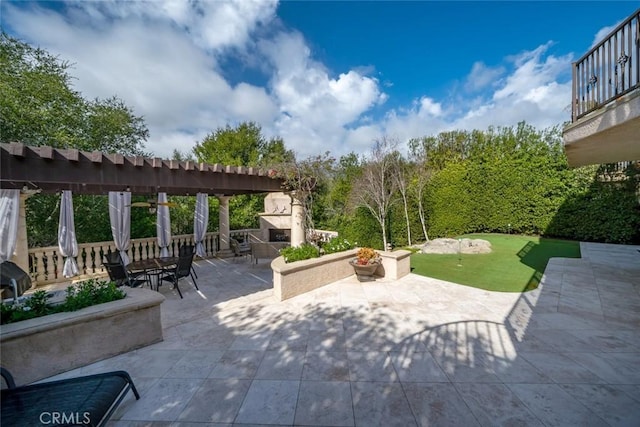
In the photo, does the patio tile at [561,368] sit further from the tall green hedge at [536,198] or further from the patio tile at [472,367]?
the tall green hedge at [536,198]

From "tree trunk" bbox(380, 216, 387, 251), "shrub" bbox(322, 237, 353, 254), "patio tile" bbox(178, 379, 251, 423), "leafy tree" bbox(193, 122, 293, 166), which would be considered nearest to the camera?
"patio tile" bbox(178, 379, 251, 423)

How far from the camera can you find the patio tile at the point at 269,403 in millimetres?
2133

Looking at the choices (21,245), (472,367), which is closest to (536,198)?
(472,367)

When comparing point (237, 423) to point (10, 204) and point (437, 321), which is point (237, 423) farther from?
point (10, 204)

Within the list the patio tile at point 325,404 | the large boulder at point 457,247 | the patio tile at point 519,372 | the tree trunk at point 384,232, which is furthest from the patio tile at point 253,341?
the tree trunk at point 384,232

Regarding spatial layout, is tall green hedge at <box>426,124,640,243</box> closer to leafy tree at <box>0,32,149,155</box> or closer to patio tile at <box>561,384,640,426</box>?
patio tile at <box>561,384,640,426</box>

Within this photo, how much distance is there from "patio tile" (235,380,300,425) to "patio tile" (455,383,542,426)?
1612mm

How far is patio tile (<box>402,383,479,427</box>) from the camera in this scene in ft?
6.80

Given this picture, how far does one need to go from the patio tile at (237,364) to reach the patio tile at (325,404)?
0.66 m

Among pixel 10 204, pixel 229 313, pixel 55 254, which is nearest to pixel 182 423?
pixel 229 313

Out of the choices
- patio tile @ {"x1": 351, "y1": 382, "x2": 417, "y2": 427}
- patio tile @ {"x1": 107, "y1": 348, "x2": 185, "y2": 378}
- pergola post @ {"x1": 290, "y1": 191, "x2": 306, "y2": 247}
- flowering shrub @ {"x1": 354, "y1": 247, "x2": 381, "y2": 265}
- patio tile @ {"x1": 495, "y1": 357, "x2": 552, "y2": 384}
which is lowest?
patio tile @ {"x1": 107, "y1": 348, "x2": 185, "y2": 378}

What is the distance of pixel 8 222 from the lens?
5.48 m

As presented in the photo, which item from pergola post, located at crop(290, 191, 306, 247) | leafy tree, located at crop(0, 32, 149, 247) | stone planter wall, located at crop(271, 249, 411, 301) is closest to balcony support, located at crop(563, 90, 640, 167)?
stone planter wall, located at crop(271, 249, 411, 301)

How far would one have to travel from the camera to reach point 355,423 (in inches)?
81.8
